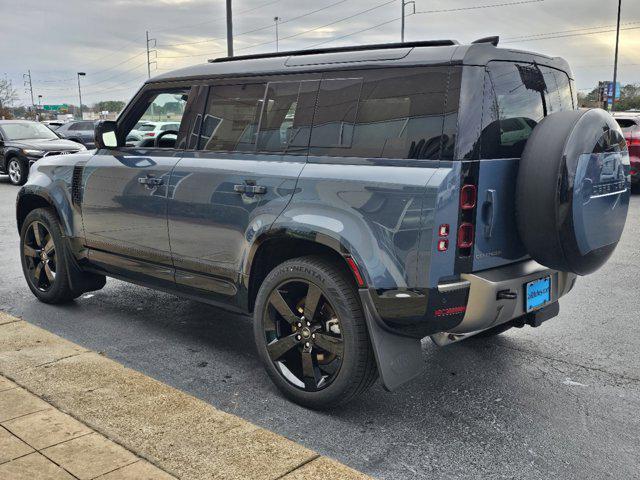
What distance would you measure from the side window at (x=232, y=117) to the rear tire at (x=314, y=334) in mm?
895

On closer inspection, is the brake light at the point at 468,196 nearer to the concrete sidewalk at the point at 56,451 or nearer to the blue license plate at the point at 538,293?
the blue license plate at the point at 538,293

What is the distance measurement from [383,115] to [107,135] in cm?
248

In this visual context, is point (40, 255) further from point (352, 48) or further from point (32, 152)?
point (32, 152)

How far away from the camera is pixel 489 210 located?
3.36 meters

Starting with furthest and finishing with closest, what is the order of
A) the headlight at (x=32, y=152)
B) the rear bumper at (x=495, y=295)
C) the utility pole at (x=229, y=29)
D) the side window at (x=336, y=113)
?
the utility pole at (x=229, y=29)
the headlight at (x=32, y=152)
the side window at (x=336, y=113)
the rear bumper at (x=495, y=295)

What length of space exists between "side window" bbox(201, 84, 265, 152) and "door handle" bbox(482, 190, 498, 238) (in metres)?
1.48

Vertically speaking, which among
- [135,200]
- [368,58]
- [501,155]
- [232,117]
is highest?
[368,58]

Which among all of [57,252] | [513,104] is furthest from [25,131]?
[513,104]

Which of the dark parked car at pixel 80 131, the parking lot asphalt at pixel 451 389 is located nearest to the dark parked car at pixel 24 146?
the dark parked car at pixel 80 131

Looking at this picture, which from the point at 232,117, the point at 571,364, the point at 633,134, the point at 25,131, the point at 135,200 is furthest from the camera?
the point at 25,131

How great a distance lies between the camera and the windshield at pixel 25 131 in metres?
17.6

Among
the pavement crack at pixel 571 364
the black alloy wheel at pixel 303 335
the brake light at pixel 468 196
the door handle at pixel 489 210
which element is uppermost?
the brake light at pixel 468 196

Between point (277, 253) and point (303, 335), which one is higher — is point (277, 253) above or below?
above

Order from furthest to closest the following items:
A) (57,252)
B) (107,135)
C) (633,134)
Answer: (633,134) → (57,252) → (107,135)
